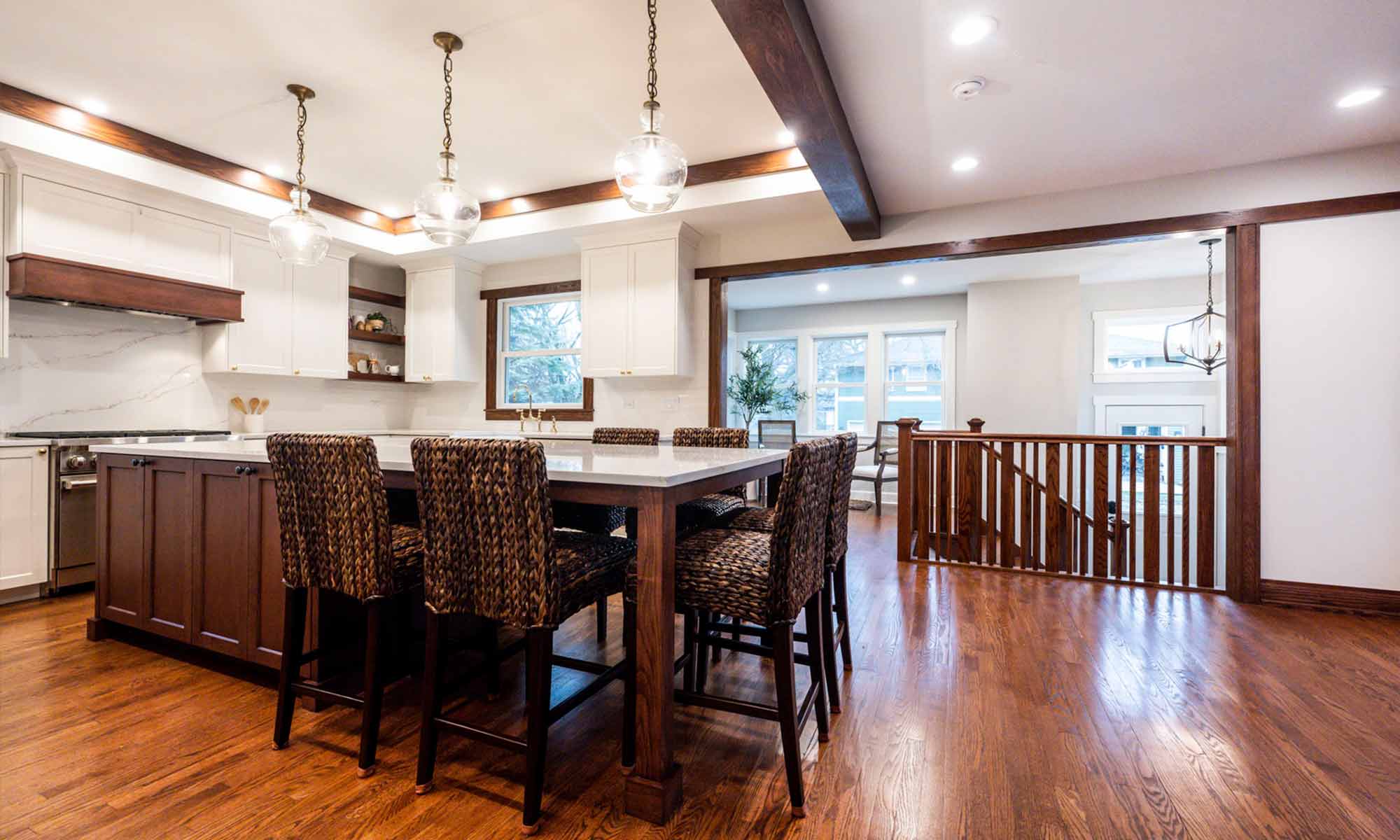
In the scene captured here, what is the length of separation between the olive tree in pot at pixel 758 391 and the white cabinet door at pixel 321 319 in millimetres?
3825

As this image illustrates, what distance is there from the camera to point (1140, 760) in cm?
175

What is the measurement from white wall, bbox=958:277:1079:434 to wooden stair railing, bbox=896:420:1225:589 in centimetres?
233

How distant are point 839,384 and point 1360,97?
5369 mm

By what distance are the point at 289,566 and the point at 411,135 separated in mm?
2796

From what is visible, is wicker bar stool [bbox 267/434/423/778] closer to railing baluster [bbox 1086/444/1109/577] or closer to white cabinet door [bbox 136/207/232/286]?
white cabinet door [bbox 136/207/232/286]

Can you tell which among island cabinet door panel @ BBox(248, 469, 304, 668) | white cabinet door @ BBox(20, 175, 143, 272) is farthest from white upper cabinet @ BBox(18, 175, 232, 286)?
island cabinet door panel @ BBox(248, 469, 304, 668)

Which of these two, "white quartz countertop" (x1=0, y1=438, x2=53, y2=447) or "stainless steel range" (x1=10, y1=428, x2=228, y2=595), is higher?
"white quartz countertop" (x1=0, y1=438, x2=53, y2=447)

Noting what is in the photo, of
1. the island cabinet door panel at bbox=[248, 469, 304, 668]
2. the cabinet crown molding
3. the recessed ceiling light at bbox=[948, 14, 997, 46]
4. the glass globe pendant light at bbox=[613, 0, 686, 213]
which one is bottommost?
→ the island cabinet door panel at bbox=[248, 469, 304, 668]

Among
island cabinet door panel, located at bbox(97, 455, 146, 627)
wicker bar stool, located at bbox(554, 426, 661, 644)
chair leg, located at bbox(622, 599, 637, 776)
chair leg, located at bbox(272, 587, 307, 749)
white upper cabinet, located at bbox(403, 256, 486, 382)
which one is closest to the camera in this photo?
chair leg, located at bbox(622, 599, 637, 776)

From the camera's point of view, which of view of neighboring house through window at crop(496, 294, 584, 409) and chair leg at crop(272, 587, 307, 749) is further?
view of neighboring house through window at crop(496, 294, 584, 409)

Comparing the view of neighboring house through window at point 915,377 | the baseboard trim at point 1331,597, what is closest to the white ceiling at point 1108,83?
the baseboard trim at point 1331,597

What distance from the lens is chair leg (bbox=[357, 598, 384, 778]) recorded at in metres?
1.65

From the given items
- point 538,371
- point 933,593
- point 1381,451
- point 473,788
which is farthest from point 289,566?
point 1381,451

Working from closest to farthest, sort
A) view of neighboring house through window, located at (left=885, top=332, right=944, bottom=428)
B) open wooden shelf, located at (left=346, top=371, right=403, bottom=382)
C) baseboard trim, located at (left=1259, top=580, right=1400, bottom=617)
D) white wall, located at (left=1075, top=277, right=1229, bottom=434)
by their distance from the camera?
baseboard trim, located at (left=1259, top=580, right=1400, bottom=617)
open wooden shelf, located at (left=346, top=371, right=403, bottom=382)
white wall, located at (left=1075, top=277, right=1229, bottom=434)
view of neighboring house through window, located at (left=885, top=332, right=944, bottom=428)
